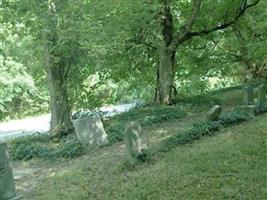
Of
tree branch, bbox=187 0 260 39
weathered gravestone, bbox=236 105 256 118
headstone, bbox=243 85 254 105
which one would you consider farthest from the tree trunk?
weathered gravestone, bbox=236 105 256 118

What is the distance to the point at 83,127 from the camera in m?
10.9

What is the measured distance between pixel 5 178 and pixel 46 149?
13.7 feet

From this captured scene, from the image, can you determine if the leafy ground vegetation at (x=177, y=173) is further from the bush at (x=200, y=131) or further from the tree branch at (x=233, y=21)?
the tree branch at (x=233, y=21)

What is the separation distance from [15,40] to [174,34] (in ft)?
26.5

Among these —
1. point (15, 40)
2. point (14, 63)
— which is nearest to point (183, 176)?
point (15, 40)

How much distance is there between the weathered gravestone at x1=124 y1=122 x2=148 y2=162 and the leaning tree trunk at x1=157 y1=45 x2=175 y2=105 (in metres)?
7.20

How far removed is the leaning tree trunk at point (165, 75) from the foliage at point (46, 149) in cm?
485

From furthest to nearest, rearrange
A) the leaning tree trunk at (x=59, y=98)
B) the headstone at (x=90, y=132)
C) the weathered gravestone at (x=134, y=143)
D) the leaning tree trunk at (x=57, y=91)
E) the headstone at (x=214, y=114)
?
the leaning tree trunk at (x=59, y=98) → the leaning tree trunk at (x=57, y=91) → the headstone at (x=214, y=114) → the headstone at (x=90, y=132) → the weathered gravestone at (x=134, y=143)

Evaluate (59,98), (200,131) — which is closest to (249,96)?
(200,131)

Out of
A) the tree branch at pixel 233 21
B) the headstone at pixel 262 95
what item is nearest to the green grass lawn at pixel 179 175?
the headstone at pixel 262 95

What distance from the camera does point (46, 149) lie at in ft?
36.2

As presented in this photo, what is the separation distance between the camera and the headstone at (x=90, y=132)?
35.5 feet

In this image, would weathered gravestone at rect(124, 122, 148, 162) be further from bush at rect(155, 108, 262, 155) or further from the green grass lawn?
bush at rect(155, 108, 262, 155)

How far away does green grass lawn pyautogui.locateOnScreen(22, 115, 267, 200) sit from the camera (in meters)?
6.85
